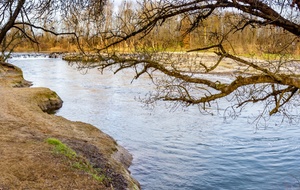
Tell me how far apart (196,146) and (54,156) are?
555 cm

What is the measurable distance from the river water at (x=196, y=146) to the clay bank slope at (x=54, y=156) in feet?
3.40

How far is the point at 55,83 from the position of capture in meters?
27.1

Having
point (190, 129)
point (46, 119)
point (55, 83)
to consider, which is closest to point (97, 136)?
point (46, 119)

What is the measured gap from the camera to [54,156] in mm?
7133

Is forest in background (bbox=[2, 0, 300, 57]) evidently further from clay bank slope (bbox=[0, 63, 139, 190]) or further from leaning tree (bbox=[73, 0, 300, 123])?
clay bank slope (bbox=[0, 63, 139, 190])

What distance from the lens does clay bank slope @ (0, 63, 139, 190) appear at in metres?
6.06

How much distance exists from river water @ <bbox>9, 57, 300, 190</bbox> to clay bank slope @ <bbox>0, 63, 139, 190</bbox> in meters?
1.03

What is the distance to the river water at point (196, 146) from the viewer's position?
8.92 metres

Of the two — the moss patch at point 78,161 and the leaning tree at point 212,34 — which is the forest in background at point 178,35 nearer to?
the leaning tree at point 212,34

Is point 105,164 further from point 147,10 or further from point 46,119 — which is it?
point 46,119

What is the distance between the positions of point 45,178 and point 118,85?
20.2m

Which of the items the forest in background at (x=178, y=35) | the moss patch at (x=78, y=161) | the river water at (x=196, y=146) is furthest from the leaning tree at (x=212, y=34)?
the river water at (x=196, y=146)

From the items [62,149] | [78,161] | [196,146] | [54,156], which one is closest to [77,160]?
[78,161]

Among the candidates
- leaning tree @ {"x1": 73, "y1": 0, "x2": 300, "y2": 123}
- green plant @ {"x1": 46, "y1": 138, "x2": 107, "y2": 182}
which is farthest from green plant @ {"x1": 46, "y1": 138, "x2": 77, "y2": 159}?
leaning tree @ {"x1": 73, "y1": 0, "x2": 300, "y2": 123}
